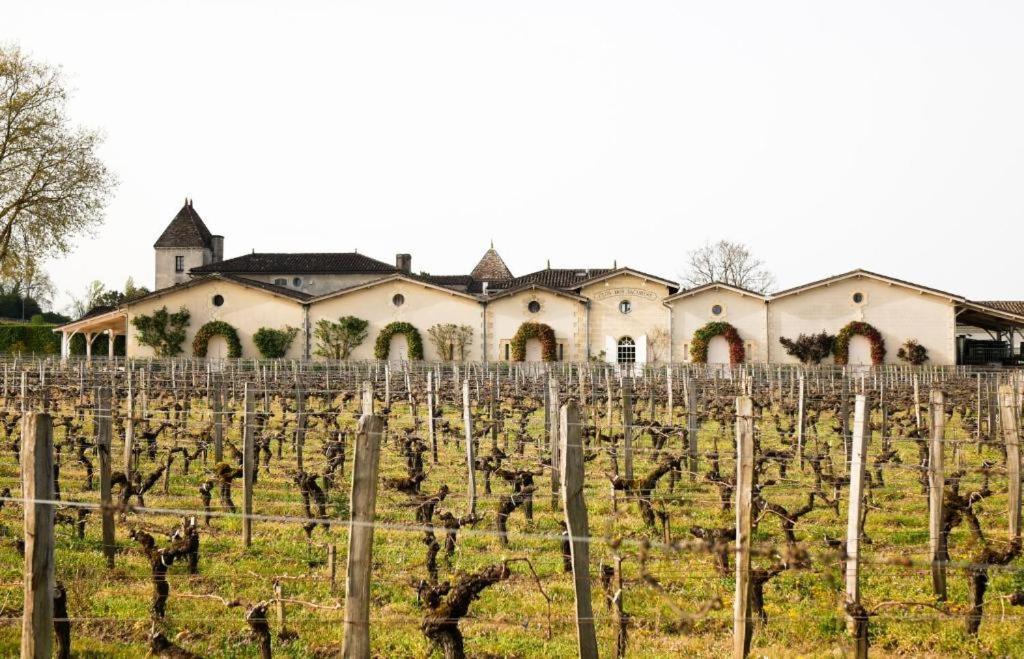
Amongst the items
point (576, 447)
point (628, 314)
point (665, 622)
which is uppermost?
point (628, 314)

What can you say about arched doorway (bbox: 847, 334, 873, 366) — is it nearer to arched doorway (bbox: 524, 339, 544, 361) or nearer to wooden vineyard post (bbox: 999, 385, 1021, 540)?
arched doorway (bbox: 524, 339, 544, 361)

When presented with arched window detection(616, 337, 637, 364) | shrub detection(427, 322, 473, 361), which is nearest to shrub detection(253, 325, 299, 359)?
shrub detection(427, 322, 473, 361)

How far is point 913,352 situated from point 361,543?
1546 inches

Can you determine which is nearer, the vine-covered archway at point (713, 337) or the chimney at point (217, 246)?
the vine-covered archway at point (713, 337)

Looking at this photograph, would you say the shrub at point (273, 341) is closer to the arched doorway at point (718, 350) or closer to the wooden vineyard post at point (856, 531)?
the arched doorway at point (718, 350)

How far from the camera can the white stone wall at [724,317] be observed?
4047 centimetres

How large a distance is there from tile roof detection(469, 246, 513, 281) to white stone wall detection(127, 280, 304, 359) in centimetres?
2865

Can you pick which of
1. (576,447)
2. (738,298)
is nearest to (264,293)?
(738,298)

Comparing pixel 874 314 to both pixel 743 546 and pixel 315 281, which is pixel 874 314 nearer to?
pixel 315 281

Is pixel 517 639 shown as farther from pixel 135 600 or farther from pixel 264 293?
pixel 264 293

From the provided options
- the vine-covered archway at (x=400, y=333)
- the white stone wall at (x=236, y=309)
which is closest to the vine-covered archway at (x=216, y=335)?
the white stone wall at (x=236, y=309)

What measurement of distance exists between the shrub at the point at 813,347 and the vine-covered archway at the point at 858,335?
320 mm

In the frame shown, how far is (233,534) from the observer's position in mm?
9273

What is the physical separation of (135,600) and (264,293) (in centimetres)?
3757
